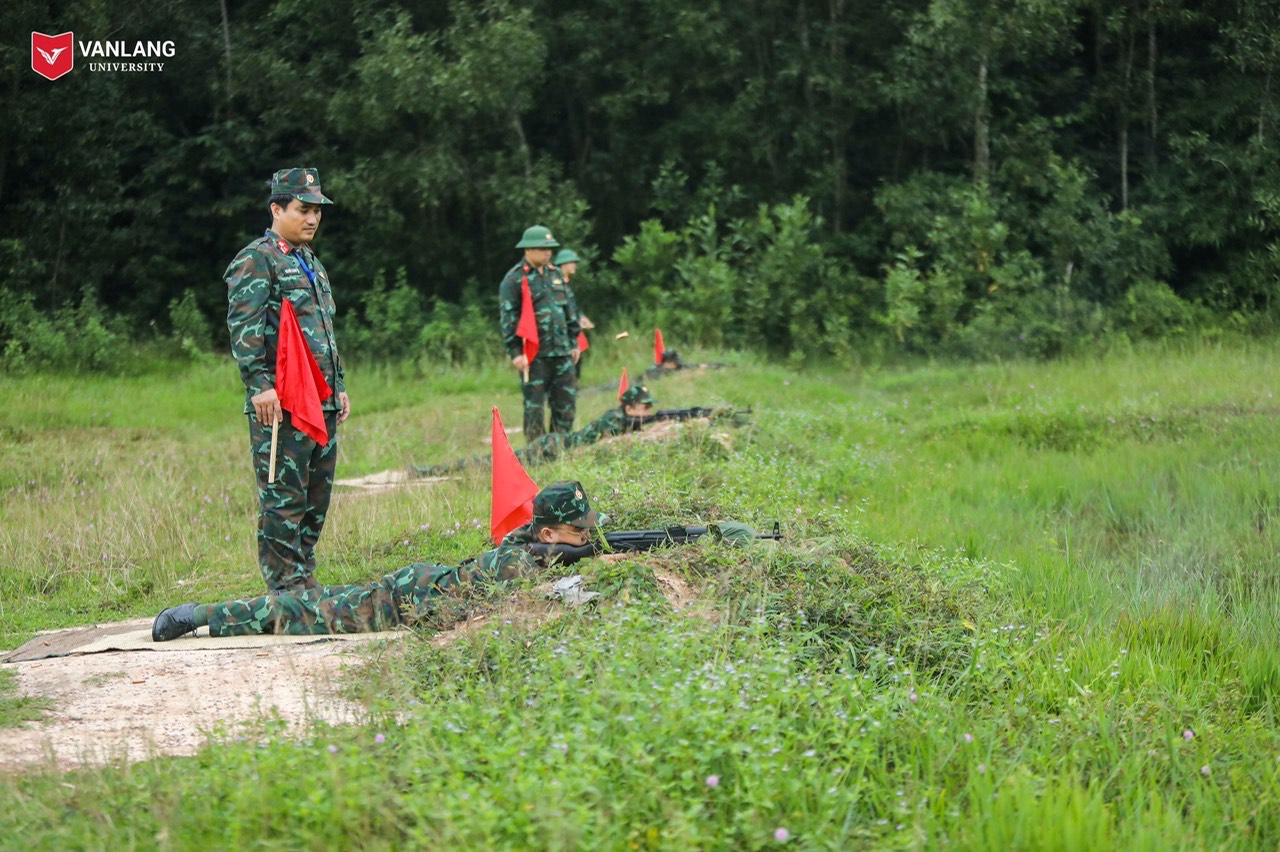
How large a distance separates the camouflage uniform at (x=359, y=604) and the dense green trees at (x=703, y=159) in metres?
14.1

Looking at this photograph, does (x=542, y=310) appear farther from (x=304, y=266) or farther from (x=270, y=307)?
(x=270, y=307)

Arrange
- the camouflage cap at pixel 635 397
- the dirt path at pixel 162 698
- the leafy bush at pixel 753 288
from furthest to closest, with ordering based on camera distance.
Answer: the leafy bush at pixel 753 288 < the camouflage cap at pixel 635 397 < the dirt path at pixel 162 698

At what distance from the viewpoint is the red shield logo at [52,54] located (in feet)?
68.2

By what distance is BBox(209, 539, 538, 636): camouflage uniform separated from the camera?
612 centimetres

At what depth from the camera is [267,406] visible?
6.51 m

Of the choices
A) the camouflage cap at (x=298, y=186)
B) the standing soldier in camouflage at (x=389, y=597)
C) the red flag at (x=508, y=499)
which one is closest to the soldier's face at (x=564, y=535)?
the standing soldier in camouflage at (x=389, y=597)

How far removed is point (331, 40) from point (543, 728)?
68.7 ft

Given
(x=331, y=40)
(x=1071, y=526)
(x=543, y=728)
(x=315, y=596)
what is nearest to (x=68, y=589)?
(x=315, y=596)

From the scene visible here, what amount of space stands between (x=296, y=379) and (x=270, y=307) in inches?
16.1

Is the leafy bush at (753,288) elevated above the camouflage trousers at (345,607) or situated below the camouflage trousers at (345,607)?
above

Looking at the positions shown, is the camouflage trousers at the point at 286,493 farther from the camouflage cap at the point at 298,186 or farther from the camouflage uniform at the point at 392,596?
the camouflage cap at the point at 298,186

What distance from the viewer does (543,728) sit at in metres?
4.21

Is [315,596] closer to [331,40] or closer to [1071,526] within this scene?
[1071,526]

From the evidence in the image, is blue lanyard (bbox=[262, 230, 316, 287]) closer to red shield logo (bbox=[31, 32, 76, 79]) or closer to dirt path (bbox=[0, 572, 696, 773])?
dirt path (bbox=[0, 572, 696, 773])
